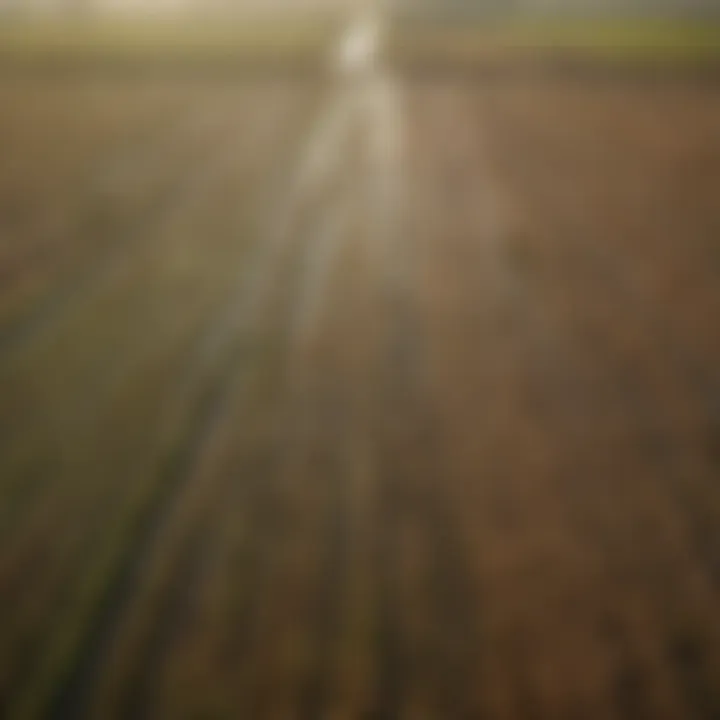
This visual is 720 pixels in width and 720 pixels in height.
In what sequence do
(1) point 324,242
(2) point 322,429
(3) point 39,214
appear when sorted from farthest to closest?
(3) point 39,214 → (1) point 324,242 → (2) point 322,429

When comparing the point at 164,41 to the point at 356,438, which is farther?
the point at 164,41

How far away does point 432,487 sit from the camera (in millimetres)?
4691

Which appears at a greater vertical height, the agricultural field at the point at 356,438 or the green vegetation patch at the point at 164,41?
the green vegetation patch at the point at 164,41

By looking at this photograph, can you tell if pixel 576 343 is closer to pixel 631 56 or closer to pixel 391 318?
pixel 391 318

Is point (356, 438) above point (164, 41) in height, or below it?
below

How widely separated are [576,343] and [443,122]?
7541mm

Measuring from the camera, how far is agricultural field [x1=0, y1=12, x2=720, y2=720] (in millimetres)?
3615

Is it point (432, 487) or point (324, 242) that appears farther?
point (324, 242)

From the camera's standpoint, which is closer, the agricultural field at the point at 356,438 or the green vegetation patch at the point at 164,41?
the agricultural field at the point at 356,438

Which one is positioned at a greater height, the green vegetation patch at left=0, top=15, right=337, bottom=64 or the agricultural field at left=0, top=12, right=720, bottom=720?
the green vegetation patch at left=0, top=15, right=337, bottom=64

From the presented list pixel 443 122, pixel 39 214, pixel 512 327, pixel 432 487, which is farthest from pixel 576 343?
pixel 443 122

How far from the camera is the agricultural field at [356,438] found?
362cm

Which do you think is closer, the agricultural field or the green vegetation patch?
the agricultural field

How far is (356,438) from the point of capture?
5102 millimetres
